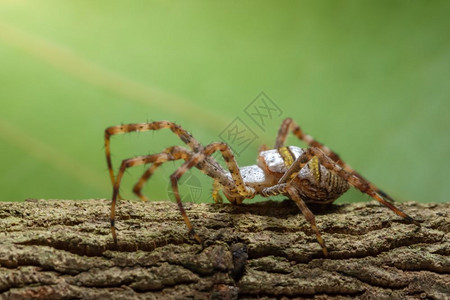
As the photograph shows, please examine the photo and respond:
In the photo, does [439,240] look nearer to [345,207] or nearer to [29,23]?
[345,207]

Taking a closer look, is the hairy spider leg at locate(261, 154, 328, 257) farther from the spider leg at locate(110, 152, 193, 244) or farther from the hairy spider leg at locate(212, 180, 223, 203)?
the spider leg at locate(110, 152, 193, 244)

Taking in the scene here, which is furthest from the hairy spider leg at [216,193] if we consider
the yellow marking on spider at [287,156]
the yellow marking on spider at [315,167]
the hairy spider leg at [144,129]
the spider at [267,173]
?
the yellow marking on spider at [315,167]

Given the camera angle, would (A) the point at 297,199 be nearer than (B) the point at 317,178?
Yes

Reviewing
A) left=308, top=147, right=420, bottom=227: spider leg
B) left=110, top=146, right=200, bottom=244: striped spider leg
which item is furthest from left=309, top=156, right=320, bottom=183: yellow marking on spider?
left=110, top=146, right=200, bottom=244: striped spider leg

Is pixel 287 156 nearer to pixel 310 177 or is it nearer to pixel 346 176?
pixel 310 177

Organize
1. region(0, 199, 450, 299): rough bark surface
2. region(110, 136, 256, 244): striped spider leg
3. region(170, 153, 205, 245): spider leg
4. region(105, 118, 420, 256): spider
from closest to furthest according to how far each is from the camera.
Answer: region(0, 199, 450, 299): rough bark surface, region(170, 153, 205, 245): spider leg, region(110, 136, 256, 244): striped spider leg, region(105, 118, 420, 256): spider

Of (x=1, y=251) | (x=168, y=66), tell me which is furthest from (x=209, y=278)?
(x=168, y=66)

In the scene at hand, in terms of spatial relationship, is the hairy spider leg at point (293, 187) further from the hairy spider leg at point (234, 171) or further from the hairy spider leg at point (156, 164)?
the hairy spider leg at point (156, 164)

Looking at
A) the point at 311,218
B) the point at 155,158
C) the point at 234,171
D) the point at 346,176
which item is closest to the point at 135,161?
the point at 155,158
